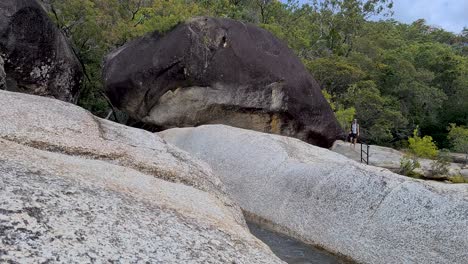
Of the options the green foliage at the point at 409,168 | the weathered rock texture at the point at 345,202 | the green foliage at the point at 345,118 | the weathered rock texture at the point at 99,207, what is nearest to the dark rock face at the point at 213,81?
the green foliage at the point at 409,168

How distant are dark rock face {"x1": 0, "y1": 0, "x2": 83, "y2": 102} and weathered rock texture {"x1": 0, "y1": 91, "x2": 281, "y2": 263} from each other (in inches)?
362

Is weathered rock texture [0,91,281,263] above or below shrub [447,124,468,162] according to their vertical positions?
below

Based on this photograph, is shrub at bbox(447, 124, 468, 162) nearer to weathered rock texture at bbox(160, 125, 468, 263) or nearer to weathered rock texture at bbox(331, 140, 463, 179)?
weathered rock texture at bbox(331, 140, 463, 179)

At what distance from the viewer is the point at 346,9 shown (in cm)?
3152

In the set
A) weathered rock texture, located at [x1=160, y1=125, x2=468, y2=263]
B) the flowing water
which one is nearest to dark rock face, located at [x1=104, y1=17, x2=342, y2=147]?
weathered rock texture, located at [x1=160, y1=125, x2=468, y2=263]

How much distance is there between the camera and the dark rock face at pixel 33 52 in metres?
14.0

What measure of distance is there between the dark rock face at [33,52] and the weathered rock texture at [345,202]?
6.99 m

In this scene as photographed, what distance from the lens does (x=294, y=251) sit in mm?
7848

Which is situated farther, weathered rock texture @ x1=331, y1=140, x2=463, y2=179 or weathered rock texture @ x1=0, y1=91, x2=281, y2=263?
weathered rock texture @ x1=331, y1=140, x2=463, y2=179

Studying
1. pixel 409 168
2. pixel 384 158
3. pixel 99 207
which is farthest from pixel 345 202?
pixel 384 158

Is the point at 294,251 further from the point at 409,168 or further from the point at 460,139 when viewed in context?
the point at 460,139

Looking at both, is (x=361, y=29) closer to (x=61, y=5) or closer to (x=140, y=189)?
(x=61, y=5)

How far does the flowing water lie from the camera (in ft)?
24.5

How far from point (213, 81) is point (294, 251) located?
8.33 metres
